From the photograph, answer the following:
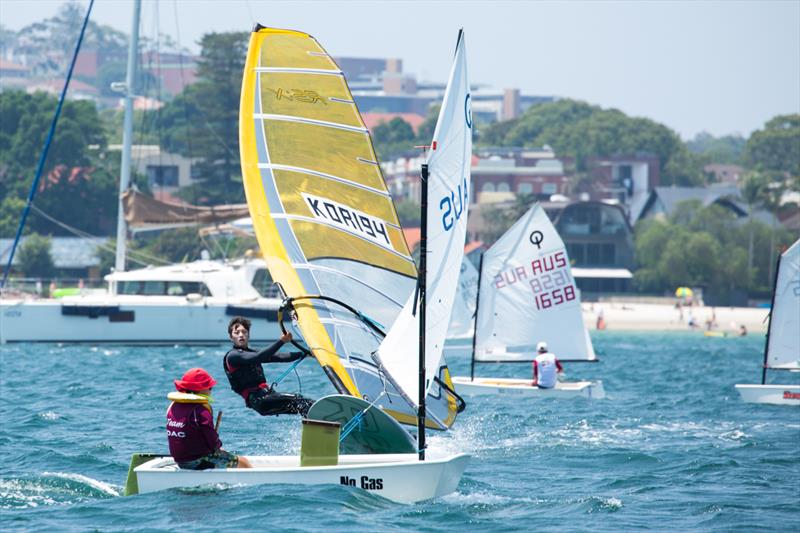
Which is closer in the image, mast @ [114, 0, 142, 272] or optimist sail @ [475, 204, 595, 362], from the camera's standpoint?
optimist sail @ [475, 204, 595, 362]

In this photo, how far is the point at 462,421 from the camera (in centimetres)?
2002

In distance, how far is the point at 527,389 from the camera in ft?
77.6

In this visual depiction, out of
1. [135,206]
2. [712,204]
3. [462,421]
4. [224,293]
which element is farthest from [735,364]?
[712,204]

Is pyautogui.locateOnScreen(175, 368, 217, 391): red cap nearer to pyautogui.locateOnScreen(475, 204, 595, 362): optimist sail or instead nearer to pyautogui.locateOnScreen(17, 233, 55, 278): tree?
pyautogui.locateOnScreen(475, 204, 595, 362): optimist sail

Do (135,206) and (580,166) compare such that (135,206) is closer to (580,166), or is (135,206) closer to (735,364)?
(735,364)

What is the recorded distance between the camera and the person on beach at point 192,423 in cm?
1195

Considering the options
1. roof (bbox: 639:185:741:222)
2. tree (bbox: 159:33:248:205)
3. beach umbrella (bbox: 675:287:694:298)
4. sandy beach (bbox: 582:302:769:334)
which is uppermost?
tree (bbox: 159:33:248:205)

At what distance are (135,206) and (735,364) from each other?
58.2 ft

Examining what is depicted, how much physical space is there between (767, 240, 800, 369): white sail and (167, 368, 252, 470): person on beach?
14115 mm

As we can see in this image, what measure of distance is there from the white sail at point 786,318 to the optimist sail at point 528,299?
357 cm

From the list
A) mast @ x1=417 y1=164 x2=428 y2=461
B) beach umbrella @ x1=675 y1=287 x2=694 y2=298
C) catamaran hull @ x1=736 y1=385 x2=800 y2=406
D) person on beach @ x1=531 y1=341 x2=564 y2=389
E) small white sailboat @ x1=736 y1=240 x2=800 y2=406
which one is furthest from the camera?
beach umbrella @ x1=675 y1=287 x2=694 y2=298

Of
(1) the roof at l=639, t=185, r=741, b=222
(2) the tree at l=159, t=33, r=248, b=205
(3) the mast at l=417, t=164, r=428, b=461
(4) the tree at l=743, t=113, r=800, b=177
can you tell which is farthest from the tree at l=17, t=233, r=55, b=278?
(4) the tree at l=743, t=113, r=800, b=177

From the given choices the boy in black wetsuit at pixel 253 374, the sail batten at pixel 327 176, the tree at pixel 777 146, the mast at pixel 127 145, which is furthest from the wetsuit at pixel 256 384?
the tree at pixel 777 146

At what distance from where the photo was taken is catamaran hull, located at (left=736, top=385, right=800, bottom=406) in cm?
2353
